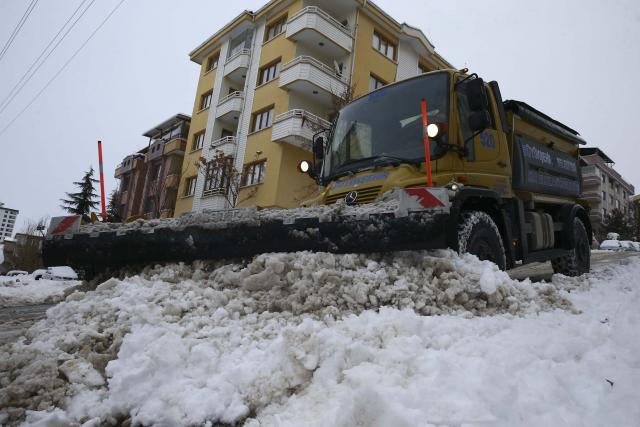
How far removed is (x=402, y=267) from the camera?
10.9 ft

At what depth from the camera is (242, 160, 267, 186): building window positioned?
62.9 ft

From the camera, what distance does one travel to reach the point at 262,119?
813 inches

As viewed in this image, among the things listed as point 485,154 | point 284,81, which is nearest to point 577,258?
point 485,154

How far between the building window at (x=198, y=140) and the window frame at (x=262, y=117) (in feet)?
18.4

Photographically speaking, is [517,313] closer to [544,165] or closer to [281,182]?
[544,165]

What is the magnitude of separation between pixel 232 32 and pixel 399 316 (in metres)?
25.3

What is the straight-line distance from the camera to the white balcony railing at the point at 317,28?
18453 mm

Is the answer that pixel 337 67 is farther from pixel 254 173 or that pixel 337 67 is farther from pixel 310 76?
pixel 254 173

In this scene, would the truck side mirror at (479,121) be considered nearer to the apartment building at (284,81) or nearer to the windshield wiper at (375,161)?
the windshield wiper at (375,161)

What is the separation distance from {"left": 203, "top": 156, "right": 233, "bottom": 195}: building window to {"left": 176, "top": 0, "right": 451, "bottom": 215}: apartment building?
110mm

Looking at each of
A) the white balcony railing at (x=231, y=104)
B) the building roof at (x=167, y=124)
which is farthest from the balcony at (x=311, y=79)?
the building roof at (x=167, y=124)

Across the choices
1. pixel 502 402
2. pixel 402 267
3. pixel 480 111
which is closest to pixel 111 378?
pixel 502 402

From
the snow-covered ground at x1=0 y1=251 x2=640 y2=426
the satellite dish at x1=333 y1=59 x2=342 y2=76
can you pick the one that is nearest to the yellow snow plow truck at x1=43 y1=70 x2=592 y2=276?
the snow-covered ground at x1=0 y1=251 x2=640 y2=426

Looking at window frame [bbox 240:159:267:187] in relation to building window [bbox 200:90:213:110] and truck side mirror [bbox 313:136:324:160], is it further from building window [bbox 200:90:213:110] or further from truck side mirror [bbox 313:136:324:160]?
truck side mirror [bbox 313:136:324:160]
